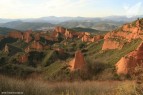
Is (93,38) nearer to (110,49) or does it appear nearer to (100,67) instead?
(110,49)

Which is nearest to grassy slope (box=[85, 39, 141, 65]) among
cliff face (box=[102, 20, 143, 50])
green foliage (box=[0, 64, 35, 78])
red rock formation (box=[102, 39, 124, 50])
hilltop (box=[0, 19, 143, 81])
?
hilltop (box=[0, 19, 143, 81])

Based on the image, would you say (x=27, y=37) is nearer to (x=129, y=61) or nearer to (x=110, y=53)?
(x=110, y=53)

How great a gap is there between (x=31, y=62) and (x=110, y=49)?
64.6ft

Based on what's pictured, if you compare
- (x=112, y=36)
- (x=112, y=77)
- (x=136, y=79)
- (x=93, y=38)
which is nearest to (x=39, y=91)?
(x=136, y=79)

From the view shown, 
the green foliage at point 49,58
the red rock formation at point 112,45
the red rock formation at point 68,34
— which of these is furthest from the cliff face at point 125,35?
the red rock formation at point 68,34

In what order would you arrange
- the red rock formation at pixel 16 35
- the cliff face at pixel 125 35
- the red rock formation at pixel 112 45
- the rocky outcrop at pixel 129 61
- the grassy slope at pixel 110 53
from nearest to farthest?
the rocky outcrop at pixel 129 61, the grassy slope at pixel 110 53, the cliff face at pixel 125 35, the red rock formation at pixel 112 45, the red rock formation at pixel 16 35

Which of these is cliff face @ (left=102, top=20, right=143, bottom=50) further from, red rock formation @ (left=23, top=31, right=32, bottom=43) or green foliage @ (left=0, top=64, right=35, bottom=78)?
red rock formation @ (left=23, top=31, right=32, bottom=43)

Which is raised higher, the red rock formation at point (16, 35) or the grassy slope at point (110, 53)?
Answer: the grassy slope at point (110, 53)

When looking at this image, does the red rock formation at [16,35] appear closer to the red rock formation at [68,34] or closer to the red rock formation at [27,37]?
the red rock formation at [27,37]

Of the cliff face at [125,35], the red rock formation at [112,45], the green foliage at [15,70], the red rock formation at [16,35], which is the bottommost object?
the red rock formation at [16,35]

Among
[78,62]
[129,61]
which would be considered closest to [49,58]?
[78,62]

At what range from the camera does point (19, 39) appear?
107000mm

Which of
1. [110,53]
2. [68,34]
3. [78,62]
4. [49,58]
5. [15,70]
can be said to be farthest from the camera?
[68,34]

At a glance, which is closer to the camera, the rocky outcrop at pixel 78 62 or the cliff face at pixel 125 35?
the rocky outcrop at pixel 78 62
